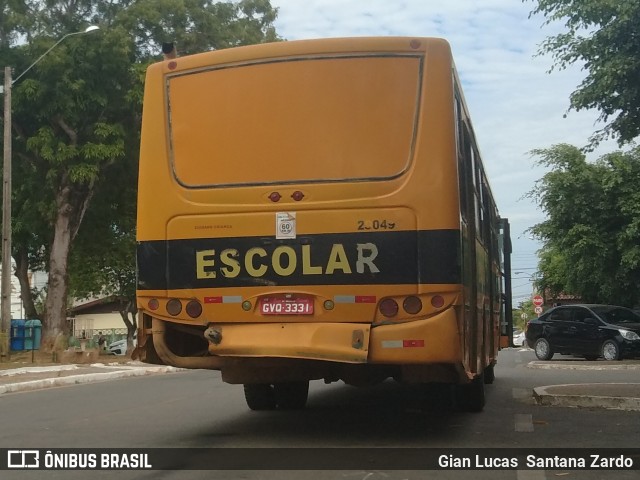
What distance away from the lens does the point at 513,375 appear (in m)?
18.2

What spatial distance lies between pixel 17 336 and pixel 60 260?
171 inches

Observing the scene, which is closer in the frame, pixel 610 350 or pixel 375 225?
pixel 375 225

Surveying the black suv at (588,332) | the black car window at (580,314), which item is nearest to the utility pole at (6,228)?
the black suv at (588,332)

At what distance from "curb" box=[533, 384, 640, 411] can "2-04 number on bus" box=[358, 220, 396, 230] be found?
16.1 feet

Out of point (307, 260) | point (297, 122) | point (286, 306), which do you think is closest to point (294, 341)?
point (286, 306)

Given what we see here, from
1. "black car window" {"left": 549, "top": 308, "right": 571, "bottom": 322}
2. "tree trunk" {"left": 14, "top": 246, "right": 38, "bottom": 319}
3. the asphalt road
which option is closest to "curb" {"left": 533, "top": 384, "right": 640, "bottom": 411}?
the asphalt road

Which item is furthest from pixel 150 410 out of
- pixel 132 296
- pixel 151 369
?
pixel 132 296

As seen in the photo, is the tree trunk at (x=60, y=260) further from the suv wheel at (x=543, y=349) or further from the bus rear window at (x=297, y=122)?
the bus rear window at (x=297, y=122)

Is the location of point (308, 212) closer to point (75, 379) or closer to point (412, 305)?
point (412, 305)

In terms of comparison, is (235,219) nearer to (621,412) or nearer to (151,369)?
(621,412)

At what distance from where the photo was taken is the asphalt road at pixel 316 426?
21.8ft

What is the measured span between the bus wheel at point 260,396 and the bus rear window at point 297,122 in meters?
3.40

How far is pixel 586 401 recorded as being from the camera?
11.0m

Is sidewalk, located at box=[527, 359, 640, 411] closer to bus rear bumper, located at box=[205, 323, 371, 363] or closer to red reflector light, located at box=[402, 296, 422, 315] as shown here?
red reflector light, located at box=[402, 296, 422, 315]
